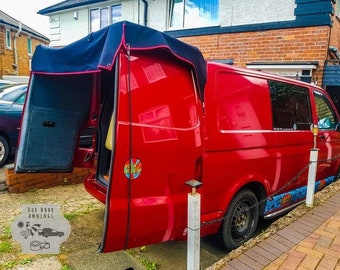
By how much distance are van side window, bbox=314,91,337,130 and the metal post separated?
3.21m

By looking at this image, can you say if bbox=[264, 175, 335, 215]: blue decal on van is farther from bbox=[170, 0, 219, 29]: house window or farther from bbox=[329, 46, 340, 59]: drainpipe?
bbox=[170, 0, 219, 29]: house window

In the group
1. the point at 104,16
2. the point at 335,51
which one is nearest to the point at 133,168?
the point at 335,51

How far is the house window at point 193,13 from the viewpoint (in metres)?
9.80

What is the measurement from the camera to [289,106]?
4055mm

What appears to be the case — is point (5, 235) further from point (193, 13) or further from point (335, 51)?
point (193, 13)

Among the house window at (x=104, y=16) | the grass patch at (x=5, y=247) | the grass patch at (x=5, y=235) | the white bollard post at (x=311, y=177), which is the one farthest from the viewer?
the house window at (x=104, y=16)

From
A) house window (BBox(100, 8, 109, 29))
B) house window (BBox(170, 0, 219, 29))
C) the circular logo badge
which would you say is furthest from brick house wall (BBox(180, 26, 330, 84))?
the circular logo badge

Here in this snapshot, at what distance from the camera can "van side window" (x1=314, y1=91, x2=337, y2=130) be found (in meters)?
4.75

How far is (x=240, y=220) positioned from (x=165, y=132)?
1665mm

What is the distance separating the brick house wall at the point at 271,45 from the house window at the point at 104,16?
3910 millimetres

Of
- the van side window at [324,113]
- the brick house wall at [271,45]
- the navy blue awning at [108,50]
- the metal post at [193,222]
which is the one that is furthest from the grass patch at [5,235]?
the brick house wall at [271,45]

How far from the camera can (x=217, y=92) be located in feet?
9.84

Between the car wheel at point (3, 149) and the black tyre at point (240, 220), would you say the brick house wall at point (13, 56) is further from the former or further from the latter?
the black tyre at point (240, 220)

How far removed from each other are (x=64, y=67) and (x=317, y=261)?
2.95 m
